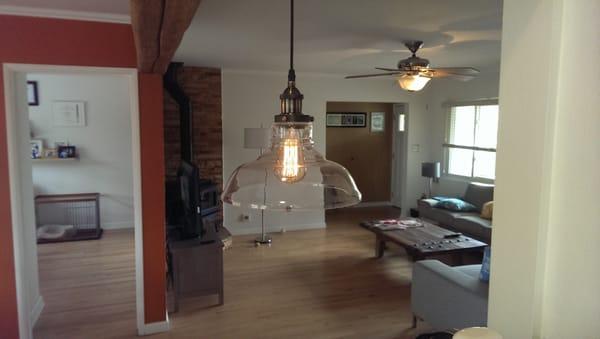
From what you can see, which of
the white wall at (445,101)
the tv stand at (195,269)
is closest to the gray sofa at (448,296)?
the tv stand at (195,269)

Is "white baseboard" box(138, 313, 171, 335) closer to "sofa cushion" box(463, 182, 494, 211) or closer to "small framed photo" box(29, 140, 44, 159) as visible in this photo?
"small framed photo" box(29, 140, 44, 159)

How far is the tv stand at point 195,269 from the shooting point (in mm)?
3746

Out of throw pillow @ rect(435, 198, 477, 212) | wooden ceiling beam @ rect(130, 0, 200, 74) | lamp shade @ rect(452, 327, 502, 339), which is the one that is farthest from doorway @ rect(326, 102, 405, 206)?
lamp shade @ rect(452, 327, 502, 339)

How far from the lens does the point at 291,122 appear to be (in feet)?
4.65

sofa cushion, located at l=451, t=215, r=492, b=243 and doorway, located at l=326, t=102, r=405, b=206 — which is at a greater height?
doorway, located at l=326, t=102, r=405, b=206

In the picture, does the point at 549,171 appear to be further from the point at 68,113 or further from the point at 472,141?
the point at 68,113

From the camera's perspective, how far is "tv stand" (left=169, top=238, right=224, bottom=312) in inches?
147

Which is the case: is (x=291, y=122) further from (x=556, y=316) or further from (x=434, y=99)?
(x=434, y=99)

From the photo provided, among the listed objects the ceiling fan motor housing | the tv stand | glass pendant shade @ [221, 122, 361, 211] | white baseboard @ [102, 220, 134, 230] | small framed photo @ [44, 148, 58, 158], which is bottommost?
white baseboard @ [102, 220, 134, 230]

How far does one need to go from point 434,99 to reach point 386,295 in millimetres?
4093

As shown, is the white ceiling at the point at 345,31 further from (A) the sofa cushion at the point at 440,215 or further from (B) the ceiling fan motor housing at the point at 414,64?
(A) the sofa cushion at the point at 440,215

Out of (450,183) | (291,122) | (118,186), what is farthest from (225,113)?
(291,122)

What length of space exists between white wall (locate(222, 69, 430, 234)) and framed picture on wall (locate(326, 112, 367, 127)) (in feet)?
3.92

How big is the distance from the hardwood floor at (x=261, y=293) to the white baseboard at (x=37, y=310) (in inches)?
2.0
